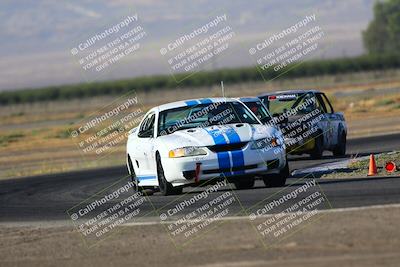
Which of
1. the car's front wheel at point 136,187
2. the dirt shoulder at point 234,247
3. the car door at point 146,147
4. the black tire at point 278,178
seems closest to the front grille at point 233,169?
the black tire at point 278,178

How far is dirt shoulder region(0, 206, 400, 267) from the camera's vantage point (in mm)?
9258

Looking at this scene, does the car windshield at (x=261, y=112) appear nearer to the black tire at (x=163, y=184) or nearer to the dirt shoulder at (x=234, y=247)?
the black tire at (x=163, y=184)

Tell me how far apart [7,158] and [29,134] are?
55.5 ft

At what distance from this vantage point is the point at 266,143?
15.4 m

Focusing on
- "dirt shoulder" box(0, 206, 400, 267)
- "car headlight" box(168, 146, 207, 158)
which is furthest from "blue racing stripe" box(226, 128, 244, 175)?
"dirt shoulder" box(0, 206, 400, 267)

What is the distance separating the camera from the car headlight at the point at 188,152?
1524 cm

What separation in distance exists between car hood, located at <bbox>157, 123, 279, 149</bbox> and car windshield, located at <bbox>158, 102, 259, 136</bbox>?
353mm

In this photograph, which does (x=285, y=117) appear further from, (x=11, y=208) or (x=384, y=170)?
(x=11, y=208)

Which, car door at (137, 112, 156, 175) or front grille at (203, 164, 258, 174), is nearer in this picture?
front grille at (203, 164, 258, 174)

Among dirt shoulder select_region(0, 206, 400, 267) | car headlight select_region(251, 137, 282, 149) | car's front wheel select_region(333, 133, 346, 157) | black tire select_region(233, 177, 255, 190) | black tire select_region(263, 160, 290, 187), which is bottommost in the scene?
car's front wheel select_region(333, 133, 346, 157)

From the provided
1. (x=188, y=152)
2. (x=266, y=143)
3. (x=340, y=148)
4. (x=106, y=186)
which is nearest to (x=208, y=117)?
(x=188, y=152)

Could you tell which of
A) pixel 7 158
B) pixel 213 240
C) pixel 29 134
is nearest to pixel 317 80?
pixel 29 134

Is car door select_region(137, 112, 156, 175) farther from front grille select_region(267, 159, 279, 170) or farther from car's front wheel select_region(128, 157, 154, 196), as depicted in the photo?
front grille select_region(267, 159, 279, 170)

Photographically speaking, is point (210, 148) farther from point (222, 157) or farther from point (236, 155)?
point (236, 155)
